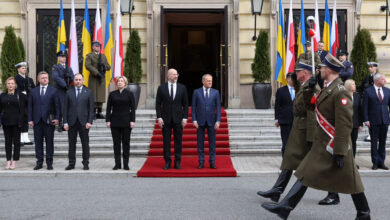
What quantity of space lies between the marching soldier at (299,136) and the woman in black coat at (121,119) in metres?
3.76

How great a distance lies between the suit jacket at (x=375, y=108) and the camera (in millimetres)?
9844

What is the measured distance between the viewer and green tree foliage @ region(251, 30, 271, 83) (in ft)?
50.0

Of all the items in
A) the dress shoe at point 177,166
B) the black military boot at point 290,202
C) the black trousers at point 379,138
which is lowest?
the dress shoe at point 177,166

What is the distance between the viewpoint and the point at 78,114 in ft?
32.7

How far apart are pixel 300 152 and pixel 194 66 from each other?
1547cm

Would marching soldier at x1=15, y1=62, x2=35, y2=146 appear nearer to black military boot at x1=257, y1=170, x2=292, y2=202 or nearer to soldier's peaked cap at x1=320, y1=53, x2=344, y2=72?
black military boot at x1=257, y1=170, x2=292, y2=202

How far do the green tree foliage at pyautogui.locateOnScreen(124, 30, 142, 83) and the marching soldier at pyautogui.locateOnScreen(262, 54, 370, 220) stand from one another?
10.3 metres

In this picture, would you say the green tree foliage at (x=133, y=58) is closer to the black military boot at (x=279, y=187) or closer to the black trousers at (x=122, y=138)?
the black trousers at (x=122, y=138)

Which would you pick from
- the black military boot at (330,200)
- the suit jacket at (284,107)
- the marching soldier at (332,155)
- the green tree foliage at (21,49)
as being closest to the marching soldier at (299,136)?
the black military boot at (330,200)

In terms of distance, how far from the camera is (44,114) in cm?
1002

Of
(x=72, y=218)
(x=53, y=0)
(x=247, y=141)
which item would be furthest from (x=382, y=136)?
(x=53, y=0)

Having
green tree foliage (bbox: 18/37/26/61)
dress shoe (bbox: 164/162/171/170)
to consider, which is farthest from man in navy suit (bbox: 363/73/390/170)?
green tree foliage (bbox: 18/37/26/61)

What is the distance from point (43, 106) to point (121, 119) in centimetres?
162

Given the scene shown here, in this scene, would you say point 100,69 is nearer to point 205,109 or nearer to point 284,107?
point 205,109
